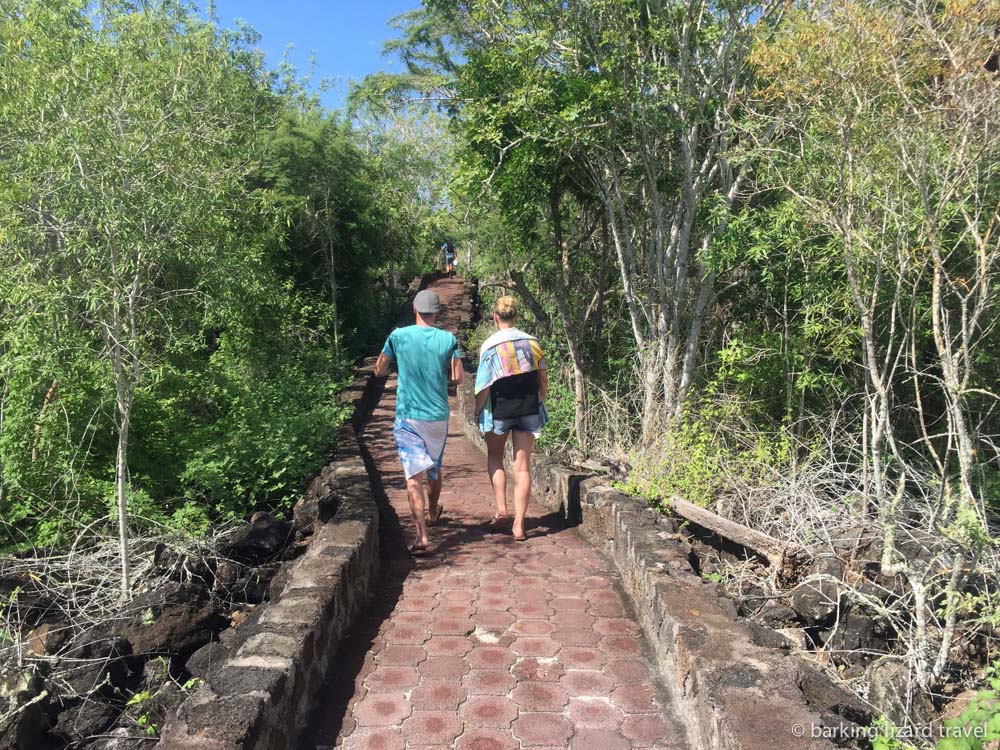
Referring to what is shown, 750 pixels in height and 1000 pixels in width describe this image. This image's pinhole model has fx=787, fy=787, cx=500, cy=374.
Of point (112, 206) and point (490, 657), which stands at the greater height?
point (112, 206)

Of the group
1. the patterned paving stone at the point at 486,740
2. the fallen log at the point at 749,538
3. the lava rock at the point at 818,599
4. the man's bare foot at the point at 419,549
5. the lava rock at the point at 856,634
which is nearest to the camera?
the patterned paving stone at the point at 486,740

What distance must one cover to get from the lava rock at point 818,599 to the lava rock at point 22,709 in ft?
13.5

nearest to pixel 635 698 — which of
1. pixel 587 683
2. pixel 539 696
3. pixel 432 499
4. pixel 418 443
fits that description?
pixel 587 683

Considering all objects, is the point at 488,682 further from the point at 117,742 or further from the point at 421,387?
the point at 421,387

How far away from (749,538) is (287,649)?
3.30m

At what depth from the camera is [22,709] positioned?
12.1 feet

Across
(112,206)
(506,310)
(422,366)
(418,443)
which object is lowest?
(418,443)

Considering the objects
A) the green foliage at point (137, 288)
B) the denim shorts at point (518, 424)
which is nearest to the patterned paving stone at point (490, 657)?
the denim shorts at point (518, 424)

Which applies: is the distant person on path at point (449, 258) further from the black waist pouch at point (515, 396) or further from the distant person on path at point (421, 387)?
the distant person on path at point (421, 387)

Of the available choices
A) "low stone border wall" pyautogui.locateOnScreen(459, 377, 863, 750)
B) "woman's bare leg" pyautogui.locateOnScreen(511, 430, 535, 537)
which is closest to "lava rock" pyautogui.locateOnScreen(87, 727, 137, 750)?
"low stone border wall" pyautogui.locateOnScreen(459, 377, 863, 750)

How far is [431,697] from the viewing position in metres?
3.53

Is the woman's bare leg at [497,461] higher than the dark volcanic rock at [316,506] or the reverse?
higher

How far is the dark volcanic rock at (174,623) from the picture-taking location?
4484 mm

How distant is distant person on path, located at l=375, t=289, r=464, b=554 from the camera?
5.25 meters
